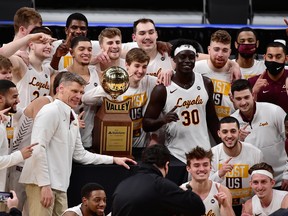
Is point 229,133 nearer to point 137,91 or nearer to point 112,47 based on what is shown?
point 137,91

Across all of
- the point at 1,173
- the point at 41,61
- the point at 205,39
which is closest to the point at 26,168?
the point at 1,173

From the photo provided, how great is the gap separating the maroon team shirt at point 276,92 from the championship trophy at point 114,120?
1393 millimetres

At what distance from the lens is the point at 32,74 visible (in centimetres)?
1007

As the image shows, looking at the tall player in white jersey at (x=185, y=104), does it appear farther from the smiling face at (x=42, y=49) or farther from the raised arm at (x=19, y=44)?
the raised arm at (x=19, y=44)

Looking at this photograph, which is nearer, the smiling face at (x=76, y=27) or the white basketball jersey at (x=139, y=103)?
the white basketball jersey at (x=139, y=103)

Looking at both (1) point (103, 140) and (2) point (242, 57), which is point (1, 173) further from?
(2) point (242, 57)

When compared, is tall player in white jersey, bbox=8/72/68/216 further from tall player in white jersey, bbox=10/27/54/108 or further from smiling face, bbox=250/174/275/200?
smiling face, bbox=250/174/275/200

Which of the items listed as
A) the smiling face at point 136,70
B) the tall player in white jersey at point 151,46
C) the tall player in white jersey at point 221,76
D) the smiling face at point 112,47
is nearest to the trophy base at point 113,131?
the smiling face at point 136,70

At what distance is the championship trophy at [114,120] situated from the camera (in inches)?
380

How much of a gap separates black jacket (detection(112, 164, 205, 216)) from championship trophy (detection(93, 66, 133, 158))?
1.76m

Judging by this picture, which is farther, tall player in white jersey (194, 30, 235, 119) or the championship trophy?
tall player in white jersey (194, 30, 235, 119)

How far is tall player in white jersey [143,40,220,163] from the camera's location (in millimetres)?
10109

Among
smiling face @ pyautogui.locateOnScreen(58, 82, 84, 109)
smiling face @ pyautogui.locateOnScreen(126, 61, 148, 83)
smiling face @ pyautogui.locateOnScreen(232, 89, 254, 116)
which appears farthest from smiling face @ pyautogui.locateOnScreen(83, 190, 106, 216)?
smiling face @ pyautogui.locateOnScreen(232, 89, 254, 116)

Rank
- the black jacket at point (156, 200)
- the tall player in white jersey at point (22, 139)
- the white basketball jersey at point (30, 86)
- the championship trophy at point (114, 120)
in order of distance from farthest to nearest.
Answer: the white basketball jersey at point (30, 86) < the championship trophy at point (114, 120) < the tall player in white jersey at point (22, 139) < the black jacket at point (156, 200)
